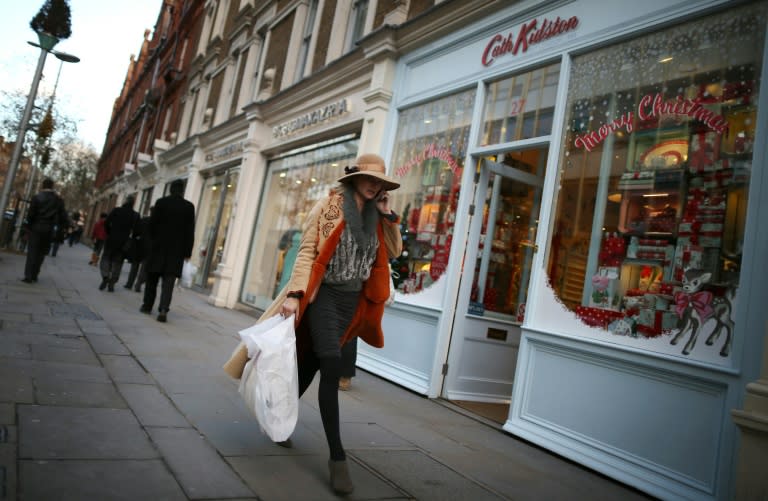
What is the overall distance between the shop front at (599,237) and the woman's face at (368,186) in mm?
2265

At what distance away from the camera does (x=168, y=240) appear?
7.32 metres

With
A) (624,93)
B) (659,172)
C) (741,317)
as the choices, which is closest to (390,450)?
(741,317)

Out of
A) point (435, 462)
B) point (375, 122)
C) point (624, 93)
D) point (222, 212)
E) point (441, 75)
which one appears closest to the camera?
point (435, 462)

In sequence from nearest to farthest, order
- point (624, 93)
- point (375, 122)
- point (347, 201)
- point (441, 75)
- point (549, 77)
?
point (347, 201) < point (624, 93) < point (549, 77) < point (441, 75) < point (375, 122)

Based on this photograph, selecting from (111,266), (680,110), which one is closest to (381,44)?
(680,110)

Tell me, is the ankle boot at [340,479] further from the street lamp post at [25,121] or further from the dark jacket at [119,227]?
the street lamp post at [25,121]

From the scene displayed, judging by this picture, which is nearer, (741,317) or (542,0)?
(741,317)

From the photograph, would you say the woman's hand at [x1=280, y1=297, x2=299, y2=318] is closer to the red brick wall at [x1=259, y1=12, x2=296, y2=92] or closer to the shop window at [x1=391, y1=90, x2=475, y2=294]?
the shop window at [x1=391, y1=90, x2=475, y2=294]

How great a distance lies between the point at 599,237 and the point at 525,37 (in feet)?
7.99

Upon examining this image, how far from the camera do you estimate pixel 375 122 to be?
296 inches

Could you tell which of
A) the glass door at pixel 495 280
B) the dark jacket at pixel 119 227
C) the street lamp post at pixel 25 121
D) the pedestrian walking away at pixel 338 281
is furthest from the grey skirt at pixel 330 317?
the street lamp post at pixel 25 121

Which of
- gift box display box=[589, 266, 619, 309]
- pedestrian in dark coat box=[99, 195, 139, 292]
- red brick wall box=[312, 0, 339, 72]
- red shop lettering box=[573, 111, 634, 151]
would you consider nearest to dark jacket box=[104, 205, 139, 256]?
pedestrian in dark coat box=[99, 195, 139, 292]

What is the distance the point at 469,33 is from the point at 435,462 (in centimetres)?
498

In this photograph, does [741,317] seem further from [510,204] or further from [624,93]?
[510,204]
